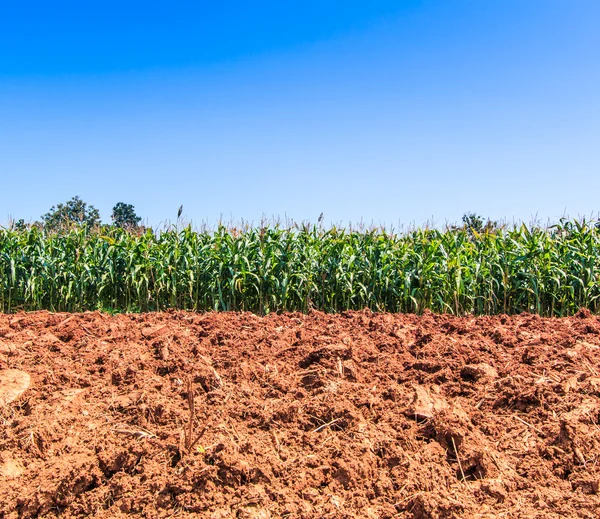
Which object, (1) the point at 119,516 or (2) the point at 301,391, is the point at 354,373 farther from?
(1) the point at 119,516

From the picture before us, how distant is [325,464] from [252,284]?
666 cm

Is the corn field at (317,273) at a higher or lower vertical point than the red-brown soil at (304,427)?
higher

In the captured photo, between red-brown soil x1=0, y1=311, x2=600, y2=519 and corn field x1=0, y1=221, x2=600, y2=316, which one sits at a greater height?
corn field x1=0, y1=221, x2=600, y2=316

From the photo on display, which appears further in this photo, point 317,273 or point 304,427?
point 317,273

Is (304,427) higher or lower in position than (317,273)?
lower

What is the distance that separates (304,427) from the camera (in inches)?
125

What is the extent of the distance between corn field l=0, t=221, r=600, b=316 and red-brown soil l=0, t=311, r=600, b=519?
15.7ft

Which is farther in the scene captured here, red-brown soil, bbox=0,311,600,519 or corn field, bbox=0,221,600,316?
corn field, bbox=0,221,600,316

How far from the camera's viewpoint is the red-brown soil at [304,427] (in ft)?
8.98

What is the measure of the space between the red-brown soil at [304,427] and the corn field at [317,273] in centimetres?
478

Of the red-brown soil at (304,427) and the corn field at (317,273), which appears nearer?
the red-brown soil at (304,427)

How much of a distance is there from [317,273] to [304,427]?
20.9 feet

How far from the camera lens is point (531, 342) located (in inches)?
179

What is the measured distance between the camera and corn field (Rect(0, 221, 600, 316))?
9406mm
